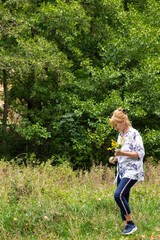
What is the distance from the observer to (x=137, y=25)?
12.0 m

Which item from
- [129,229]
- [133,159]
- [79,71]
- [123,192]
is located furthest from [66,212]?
[79,71]

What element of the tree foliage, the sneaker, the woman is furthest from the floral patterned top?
the tree foliage

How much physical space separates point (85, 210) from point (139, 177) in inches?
54.7

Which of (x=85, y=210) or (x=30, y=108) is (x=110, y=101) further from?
(x=85, y=210)

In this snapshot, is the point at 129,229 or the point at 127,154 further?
the point at 129,229

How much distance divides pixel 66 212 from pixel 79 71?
8.94m

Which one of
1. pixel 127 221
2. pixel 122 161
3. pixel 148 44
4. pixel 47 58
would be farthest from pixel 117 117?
pixel 148 44

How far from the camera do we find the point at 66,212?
16.8 feet

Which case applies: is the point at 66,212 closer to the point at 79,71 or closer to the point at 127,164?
the point at 127,164

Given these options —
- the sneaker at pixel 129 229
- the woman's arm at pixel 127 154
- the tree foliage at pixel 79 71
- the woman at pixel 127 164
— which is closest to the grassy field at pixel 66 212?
the sneaker at pixel 129 229

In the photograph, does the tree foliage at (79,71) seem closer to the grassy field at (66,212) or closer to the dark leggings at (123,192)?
the grassy field at (66,212)

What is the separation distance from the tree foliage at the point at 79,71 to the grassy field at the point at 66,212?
488cm

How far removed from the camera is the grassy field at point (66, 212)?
179 inches

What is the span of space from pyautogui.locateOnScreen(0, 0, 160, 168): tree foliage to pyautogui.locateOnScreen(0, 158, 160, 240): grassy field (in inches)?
192
